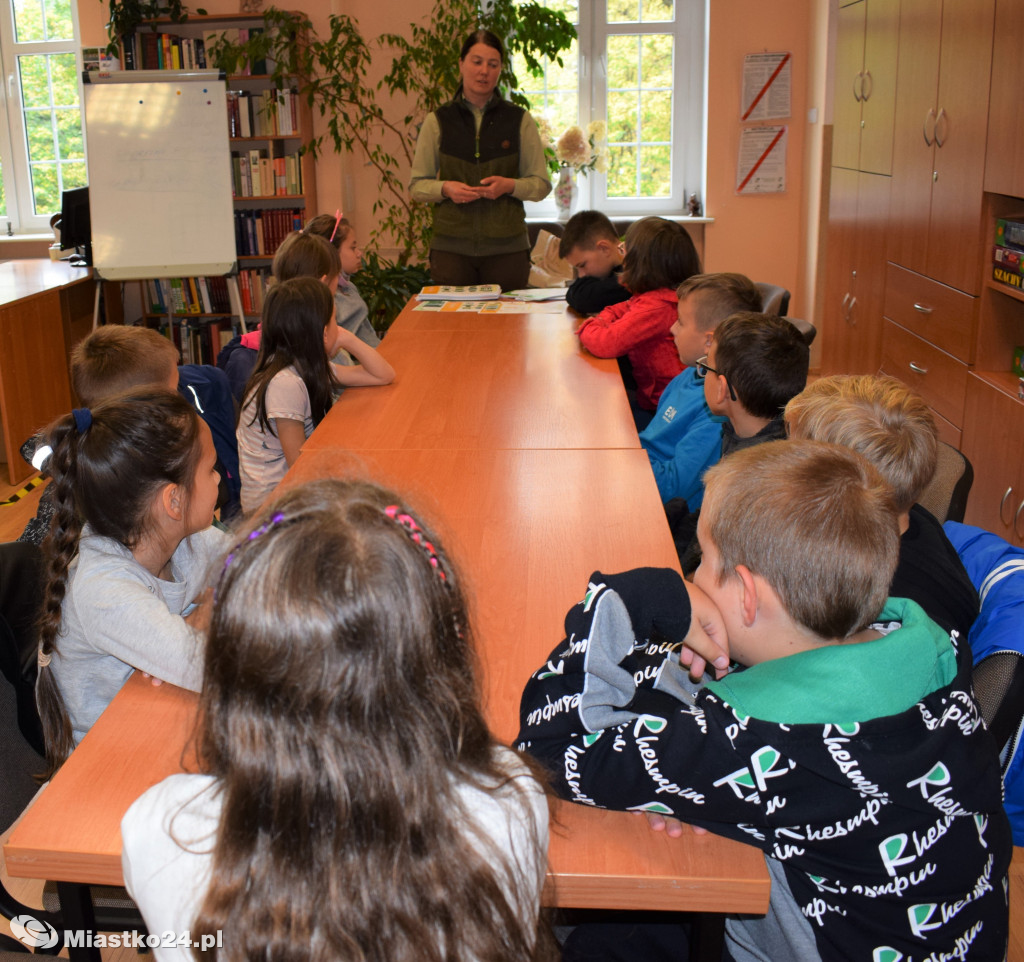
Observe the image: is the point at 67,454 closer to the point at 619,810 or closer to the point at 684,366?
the point at 619,810

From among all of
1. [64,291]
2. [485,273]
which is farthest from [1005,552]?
[64,291]

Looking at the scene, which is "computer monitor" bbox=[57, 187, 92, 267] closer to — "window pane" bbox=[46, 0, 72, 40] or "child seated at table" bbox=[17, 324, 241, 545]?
"window pane" bbox=[46, 0, 72, 40]

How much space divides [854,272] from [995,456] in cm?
160

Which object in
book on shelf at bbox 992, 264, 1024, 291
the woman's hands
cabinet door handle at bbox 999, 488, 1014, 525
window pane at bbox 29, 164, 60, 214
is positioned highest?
window pane at bbox 29, 164, 60, 214

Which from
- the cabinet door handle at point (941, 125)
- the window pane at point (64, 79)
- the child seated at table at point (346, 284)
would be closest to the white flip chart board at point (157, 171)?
the window pane at point (64, 79)

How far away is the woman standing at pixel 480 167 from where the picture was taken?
381 cm

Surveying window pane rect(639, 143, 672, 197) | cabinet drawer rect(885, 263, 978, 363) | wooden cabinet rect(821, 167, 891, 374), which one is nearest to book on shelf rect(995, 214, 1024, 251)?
cabinet drawer rect(885, 263, 978, 363)

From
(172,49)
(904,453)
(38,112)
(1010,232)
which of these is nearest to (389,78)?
(172,49)

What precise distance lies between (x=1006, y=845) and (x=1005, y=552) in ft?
1.38

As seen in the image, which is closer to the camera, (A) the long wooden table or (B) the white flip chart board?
(A) the long wooden table

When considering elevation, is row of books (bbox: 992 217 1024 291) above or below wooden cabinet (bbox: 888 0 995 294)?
below

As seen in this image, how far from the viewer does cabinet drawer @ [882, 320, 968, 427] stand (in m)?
3.13

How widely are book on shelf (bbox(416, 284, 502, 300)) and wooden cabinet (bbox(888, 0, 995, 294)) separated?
151 centimetres

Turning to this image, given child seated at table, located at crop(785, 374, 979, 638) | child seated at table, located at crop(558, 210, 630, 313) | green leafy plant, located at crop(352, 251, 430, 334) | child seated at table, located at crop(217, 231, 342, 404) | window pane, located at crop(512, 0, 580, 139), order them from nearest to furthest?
child seated at table, located at crop(785, 374, 979, 638)
child seated at table, located at crop(217, 231, 342, 404)
child seated at table, located at crop(558, 210, 630, 313)
green leafy plant, located at crop(352, 251, 430, 334)
window pane, located at crop(512, 0, 580, 139)
